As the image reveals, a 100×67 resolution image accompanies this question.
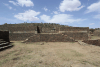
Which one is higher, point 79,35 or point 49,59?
point 79,35

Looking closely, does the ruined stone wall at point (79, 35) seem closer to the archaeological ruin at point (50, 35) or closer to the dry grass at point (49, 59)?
the archaeological ruin at point (50, 35)

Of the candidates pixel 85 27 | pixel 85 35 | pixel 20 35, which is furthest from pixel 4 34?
pixel 85 27

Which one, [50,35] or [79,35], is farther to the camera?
[79,35]

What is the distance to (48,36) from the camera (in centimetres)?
994

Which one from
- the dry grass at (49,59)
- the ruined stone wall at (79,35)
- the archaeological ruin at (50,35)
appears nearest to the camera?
the dry grass at (49,59)

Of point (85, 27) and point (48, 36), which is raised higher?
point (85, 27)

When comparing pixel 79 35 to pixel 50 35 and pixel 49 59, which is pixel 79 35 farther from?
pixel 49 59

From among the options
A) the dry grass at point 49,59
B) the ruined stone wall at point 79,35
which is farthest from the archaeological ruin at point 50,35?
the dry grass at point 49,59

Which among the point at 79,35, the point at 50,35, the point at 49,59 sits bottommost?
the point at 49,59

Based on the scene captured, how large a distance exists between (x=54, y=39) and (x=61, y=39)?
125cm

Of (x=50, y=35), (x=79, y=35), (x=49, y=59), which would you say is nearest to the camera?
(x=49, y=59)

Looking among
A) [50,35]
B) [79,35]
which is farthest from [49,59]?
[79,35]

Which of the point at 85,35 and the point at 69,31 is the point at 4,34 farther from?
the point at 85,35

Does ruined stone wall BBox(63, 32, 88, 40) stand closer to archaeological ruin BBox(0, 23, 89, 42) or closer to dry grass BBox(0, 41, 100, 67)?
archaeological ruin BBox(0, 23, 89, 42)
